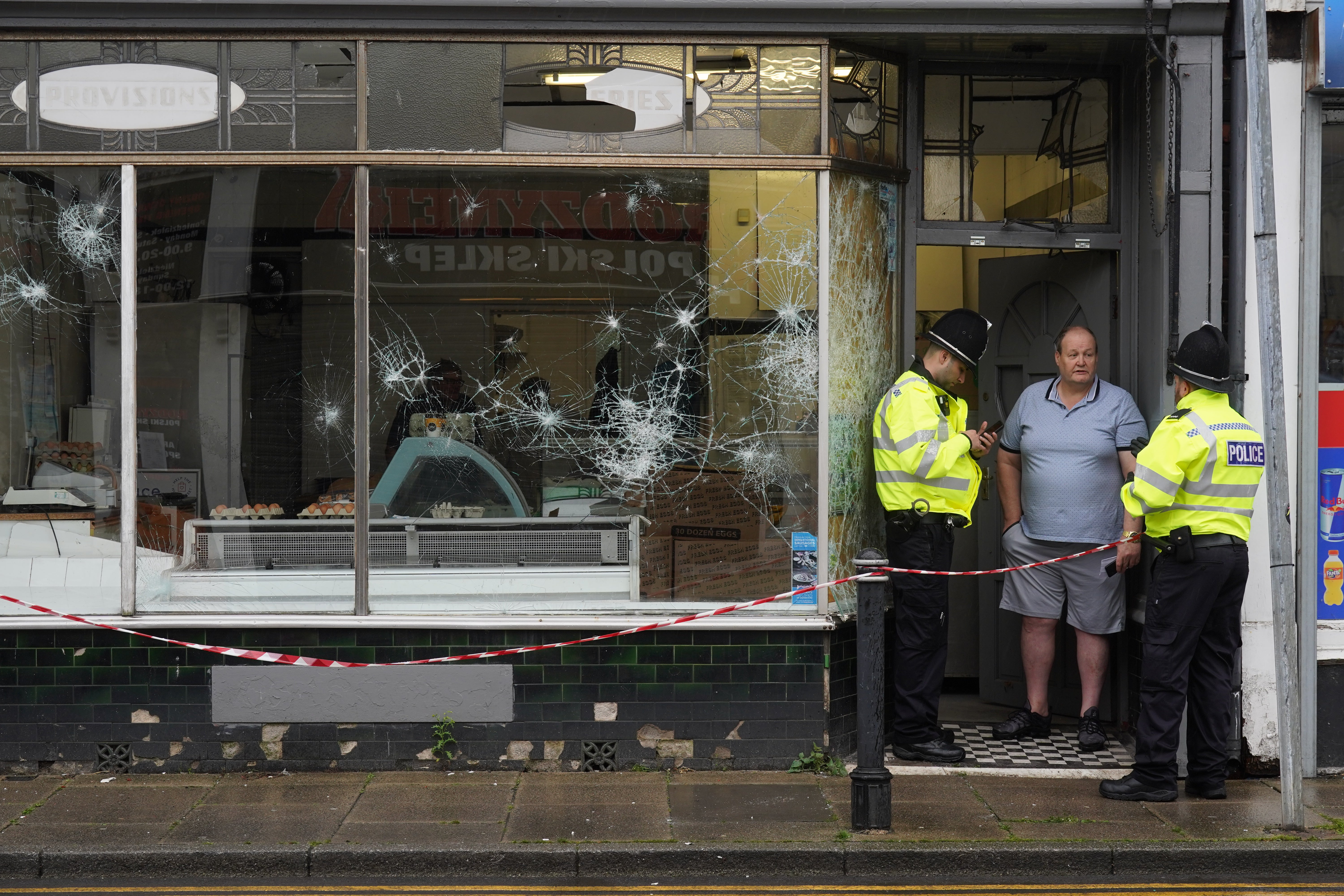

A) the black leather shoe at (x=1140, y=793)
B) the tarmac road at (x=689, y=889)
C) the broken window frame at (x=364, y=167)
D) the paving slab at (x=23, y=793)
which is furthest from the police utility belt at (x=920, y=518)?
the paving slab at (x=23, y=793)

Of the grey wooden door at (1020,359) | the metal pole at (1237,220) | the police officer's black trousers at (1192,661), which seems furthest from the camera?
the grey wooden door at (1020,359)

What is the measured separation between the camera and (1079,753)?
685 centimetres

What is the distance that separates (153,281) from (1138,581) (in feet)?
17.7

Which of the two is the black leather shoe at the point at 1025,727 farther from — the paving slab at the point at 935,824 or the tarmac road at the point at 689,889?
the tarmac road at the point at 689,889

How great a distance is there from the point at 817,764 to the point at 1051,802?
45.3 inches

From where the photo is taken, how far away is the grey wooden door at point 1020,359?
7285 millimetres

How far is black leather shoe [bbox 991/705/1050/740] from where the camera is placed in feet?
23.2

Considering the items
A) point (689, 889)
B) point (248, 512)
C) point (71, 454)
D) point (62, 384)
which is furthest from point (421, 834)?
point (62, 384)

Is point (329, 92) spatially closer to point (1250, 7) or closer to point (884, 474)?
point (884, 474)

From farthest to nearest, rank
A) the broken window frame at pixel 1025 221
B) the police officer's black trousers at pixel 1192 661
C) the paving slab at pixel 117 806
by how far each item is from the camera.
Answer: the broken window frame at pixel 1025 221, the police officer's black trousers at pixel 1192 661, the paving slab at pixel 117 806

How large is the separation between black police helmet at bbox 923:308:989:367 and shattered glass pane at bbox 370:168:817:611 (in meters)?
0.65

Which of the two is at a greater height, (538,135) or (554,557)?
(538,135)

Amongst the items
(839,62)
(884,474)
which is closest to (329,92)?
(839,62)

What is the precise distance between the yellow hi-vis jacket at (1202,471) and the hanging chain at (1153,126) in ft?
3.83
